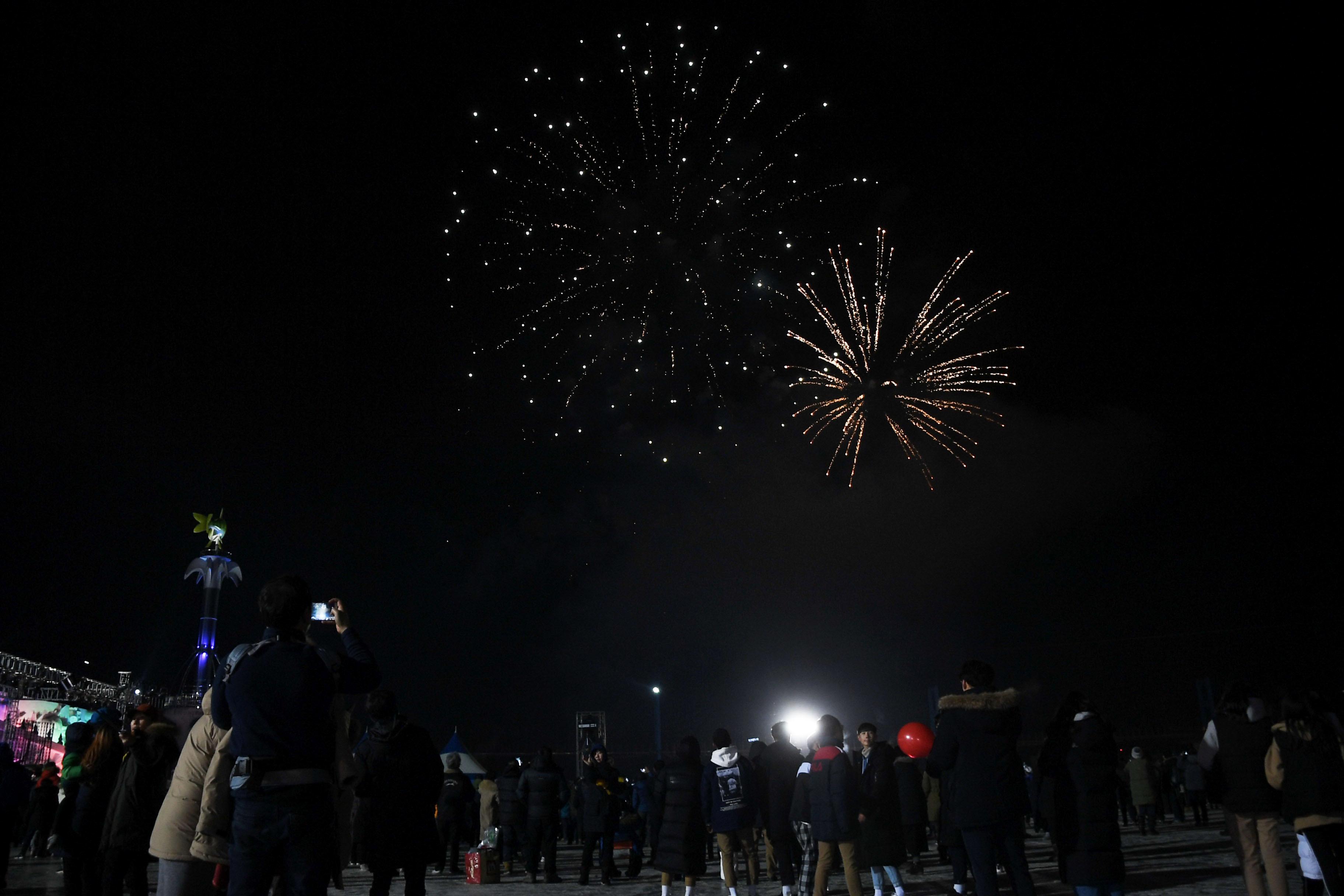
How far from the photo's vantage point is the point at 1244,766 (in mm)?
6902

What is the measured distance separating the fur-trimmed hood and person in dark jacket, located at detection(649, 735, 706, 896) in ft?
10.7

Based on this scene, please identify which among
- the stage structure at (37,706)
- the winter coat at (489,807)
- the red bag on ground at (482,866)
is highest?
the stage structure at (37,706)

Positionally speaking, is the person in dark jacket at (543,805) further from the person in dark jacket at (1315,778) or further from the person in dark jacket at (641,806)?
the person in dark jacket at (1315,778)

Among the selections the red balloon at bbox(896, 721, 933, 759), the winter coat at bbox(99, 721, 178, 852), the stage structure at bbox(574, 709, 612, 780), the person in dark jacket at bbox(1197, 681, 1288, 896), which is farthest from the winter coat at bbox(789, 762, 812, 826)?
the stage structure at bbox(574, 709, 612, 780)

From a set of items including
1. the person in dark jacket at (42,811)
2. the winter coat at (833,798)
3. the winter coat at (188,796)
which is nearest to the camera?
the winter coat at (188,796)

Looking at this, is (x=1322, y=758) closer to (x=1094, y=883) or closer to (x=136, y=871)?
(x=1094, y=883)

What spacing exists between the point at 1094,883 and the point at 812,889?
290 cm

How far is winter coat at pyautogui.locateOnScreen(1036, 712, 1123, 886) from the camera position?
21.3 ft

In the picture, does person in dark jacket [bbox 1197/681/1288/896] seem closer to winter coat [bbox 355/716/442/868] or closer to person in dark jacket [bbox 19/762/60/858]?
winter coat [bbox 355/716/442/868]

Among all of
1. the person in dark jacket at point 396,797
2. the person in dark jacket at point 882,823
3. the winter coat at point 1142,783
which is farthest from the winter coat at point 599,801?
the winter coat at point 1142,783

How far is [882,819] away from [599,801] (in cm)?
551

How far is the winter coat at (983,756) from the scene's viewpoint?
6.44 m

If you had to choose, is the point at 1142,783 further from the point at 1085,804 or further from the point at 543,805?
the point at 1085,804

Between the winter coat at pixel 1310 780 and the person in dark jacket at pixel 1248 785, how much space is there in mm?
169
